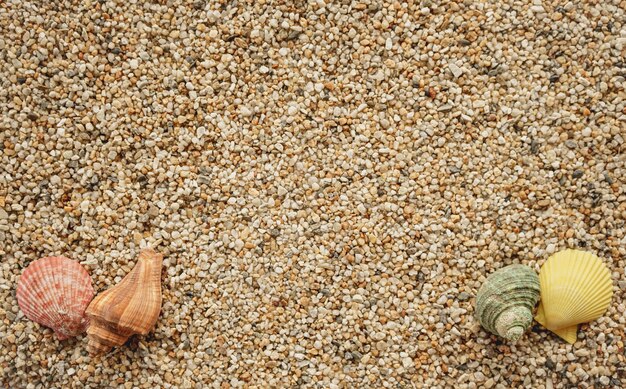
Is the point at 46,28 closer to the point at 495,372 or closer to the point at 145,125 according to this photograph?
the point at 145,125

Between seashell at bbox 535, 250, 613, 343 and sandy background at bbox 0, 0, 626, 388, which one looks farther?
sandy background at bbox 0, 0, 626, 388

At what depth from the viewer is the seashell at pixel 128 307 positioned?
216 cm

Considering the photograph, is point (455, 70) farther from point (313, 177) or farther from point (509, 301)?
point (509, 301)

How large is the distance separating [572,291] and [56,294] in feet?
6.24

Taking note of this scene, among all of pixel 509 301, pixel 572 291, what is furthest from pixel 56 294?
pixel 572 291

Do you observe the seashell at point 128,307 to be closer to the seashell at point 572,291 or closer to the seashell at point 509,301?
the seashell at point 509,301

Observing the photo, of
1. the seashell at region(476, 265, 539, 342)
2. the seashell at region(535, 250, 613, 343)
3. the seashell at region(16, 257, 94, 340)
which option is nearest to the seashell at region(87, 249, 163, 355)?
the seashell at region(16, 257, 94, 340)

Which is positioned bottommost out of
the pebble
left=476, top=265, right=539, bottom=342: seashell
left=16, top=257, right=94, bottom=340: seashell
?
left=16, top=257, right=94, bottom=340: seashell

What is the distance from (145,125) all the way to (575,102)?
5.50 ft

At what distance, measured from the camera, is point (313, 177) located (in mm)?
2311

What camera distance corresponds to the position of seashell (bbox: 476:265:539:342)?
208 cm

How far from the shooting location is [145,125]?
2344 millimetres

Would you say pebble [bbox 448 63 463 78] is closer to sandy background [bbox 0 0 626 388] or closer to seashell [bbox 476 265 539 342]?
sandy background [bbox 0 0 626 388]

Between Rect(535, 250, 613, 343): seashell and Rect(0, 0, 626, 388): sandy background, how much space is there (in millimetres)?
67
